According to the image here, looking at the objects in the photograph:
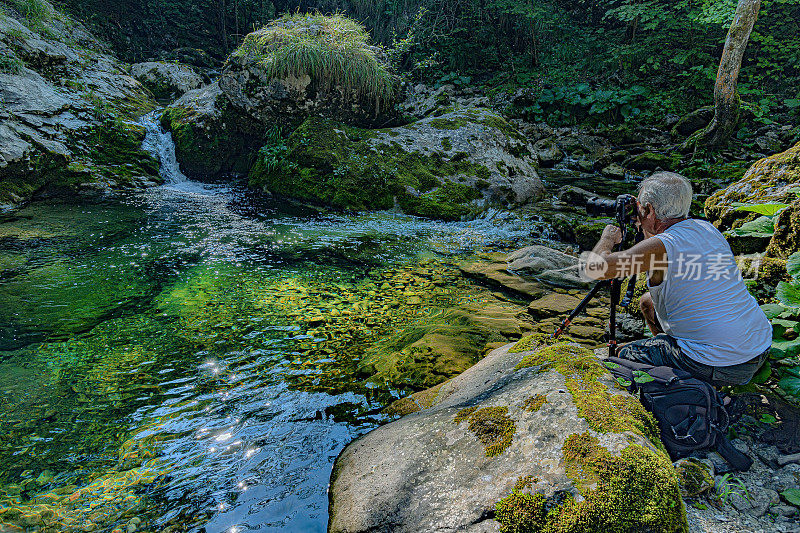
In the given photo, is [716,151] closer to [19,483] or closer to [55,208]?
[19,483]

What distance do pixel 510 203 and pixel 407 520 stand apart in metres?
8.27

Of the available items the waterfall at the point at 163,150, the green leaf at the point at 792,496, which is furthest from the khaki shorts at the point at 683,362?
the waterfall at the point at 163,150

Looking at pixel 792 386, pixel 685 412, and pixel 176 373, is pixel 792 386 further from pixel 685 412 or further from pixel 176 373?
pixel 176 373

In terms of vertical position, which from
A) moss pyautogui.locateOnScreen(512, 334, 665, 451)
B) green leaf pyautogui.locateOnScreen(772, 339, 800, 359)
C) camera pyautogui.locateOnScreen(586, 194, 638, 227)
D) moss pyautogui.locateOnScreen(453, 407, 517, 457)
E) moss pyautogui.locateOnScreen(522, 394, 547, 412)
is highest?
camera pyautogui.locateOnScreen(586, 194, 638, 227)

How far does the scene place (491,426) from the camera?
230 cm

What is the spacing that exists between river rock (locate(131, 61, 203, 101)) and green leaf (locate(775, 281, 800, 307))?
17320 millimetres

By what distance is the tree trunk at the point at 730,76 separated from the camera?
10344 mm

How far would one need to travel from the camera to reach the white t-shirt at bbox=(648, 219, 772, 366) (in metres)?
2.47

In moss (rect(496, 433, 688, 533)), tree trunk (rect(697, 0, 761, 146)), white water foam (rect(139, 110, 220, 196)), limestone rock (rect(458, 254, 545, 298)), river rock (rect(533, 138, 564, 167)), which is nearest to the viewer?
moss (rect(496, 433, 688, 533))

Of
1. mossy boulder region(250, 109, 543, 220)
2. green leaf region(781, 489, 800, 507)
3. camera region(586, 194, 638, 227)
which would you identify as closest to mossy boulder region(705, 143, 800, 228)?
camera region(586, 194, 638, 227)

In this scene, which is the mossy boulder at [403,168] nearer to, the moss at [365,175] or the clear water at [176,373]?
the moss at [365,175]

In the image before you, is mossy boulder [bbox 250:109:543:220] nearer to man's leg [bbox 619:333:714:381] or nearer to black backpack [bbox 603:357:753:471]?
man's leg [bbox 619:333:714:381]

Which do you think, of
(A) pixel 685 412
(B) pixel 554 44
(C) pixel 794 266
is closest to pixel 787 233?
(C) pixel 794 266

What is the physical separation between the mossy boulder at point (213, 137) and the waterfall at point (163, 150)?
5.8 inches
